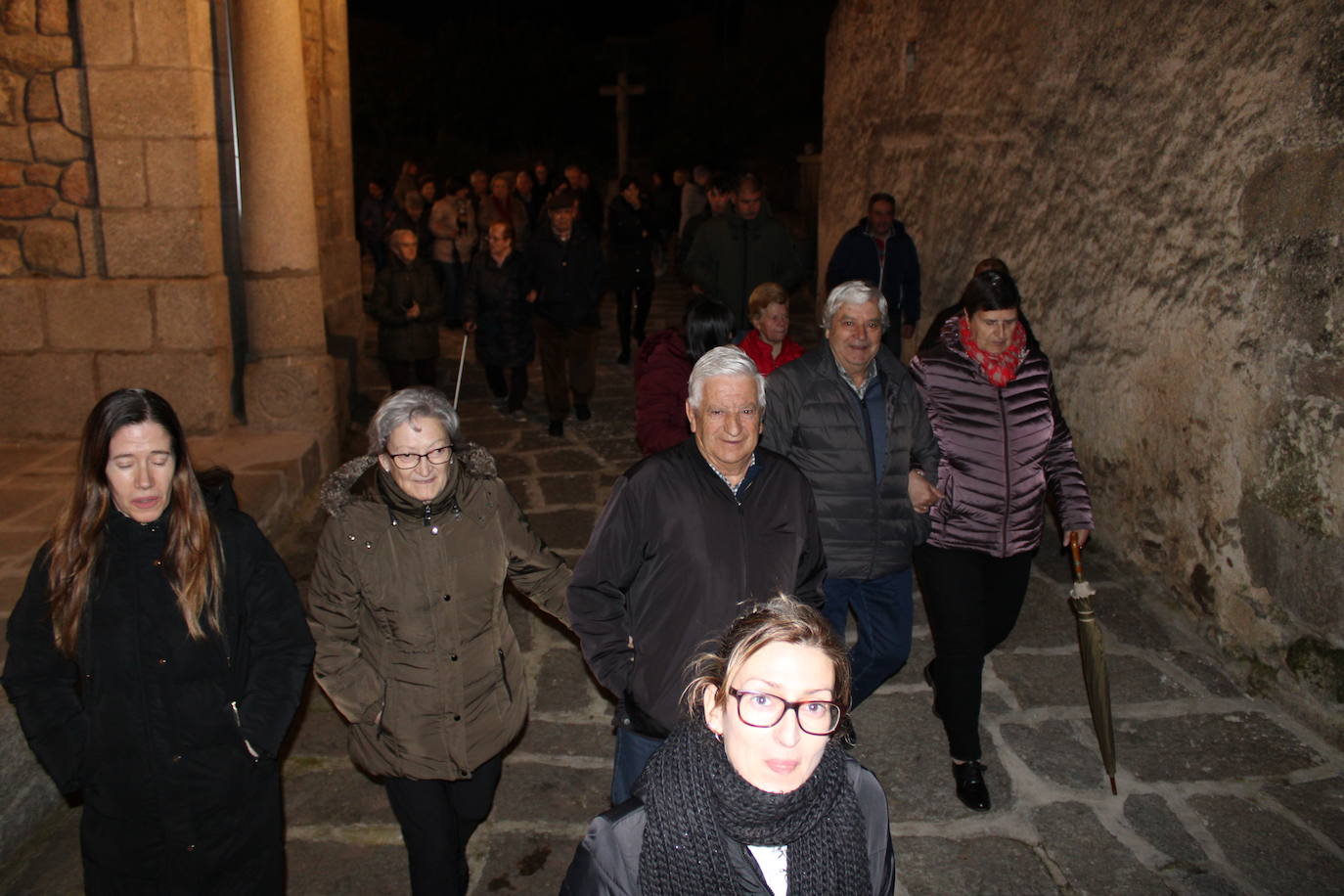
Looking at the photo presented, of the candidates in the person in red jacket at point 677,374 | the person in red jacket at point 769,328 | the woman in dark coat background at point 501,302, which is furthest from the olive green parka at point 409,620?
the woman in dark coat background at point 501,302

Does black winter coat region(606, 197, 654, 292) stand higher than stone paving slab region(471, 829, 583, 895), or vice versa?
black winter coat region(606, 197, 654, 292)

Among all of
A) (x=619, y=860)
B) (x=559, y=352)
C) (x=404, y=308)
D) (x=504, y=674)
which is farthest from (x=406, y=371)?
(x=619, y=860)

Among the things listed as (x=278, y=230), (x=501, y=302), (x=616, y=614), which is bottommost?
(x=616, y=614)

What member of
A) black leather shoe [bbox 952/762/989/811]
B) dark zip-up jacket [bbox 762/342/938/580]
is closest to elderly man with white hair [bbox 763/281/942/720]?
dark zip-up jacket [bbox 762/342/938/580]

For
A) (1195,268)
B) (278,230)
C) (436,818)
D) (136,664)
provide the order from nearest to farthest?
(136,664) < (436,818) < (1195,268) < (278,230)

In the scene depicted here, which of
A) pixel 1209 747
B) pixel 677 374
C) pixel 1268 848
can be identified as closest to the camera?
pixel 1268 848

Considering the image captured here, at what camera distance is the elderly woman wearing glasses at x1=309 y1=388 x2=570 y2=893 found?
117 inches

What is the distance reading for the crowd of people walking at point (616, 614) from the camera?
1921mm

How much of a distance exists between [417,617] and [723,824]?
53.8 inches

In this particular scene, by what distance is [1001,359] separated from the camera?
3.99 metres

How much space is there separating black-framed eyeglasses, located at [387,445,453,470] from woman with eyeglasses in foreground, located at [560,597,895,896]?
126 centimetres

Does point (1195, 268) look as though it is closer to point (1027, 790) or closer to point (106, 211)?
point (1027, 790)

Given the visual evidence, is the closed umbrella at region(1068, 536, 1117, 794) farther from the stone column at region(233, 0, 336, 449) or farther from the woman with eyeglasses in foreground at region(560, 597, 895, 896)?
the stone column at region(233, 0, 336, 449)

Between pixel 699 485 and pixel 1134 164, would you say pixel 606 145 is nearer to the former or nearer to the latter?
pixel 1134 164
